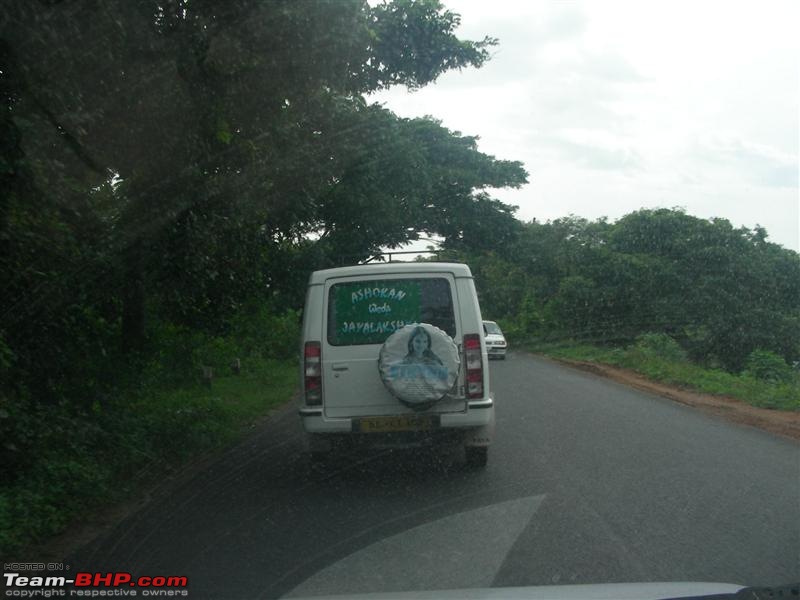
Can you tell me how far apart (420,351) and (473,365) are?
55 centimetres

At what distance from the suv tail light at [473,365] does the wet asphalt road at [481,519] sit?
0.81m

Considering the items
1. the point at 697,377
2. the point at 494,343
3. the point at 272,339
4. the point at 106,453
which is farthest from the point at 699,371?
the point at 106,453

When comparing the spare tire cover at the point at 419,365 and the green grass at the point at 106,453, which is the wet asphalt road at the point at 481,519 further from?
the spare tire cover at the point at 419,365

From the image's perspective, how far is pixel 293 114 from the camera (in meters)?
9.62

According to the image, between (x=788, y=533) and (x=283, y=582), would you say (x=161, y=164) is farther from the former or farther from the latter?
(x=788, y=533)

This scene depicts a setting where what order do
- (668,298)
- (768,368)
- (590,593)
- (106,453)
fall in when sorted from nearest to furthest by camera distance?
1. (590,593)
2. (106,453)
3. (768,368)
4. (668,298)

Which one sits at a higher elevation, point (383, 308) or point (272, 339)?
point (383, 308)

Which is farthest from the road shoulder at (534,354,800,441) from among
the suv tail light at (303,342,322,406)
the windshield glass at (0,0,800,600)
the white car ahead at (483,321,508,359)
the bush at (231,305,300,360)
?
the bush at (231,305,300,360)

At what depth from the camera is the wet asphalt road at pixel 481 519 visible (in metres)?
4.61

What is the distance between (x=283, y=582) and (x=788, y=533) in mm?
3394

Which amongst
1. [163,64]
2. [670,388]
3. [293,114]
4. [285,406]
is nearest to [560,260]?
[670,388]

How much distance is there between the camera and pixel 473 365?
700 cm
